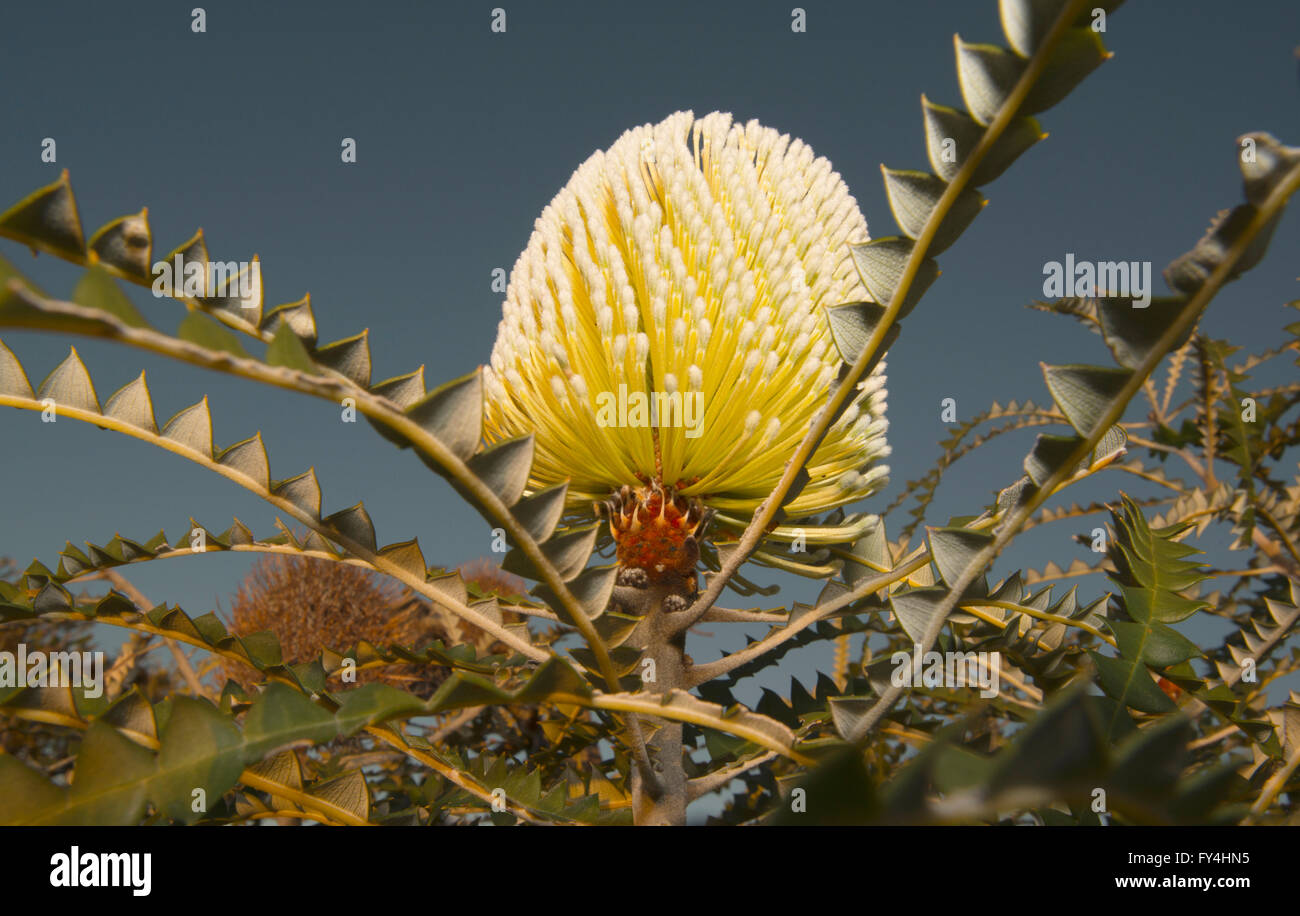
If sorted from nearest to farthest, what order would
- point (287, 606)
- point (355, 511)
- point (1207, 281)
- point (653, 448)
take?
point (1207, 281), point (355, 511), point (653, 448), point (287, 606)

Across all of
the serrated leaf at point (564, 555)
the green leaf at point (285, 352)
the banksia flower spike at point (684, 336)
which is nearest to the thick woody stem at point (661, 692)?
the banksia flower spike at point (684, 336)

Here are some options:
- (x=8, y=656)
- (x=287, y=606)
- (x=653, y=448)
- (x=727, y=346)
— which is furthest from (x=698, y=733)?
(x=287, y=606)

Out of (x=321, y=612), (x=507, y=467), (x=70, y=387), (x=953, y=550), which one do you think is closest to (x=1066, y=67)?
(x=953, y=550)

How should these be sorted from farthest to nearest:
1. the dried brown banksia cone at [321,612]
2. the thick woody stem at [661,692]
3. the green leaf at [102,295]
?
the dried brown banksia cone at [321,612] < the thick woody stem at [661,692] < the green leaf at [102,295]

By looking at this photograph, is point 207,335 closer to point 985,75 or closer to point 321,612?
point 985,75

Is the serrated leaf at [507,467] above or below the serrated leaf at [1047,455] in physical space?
above

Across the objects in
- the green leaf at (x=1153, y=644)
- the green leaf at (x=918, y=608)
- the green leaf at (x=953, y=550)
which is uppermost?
the green leaf at (x=953, y=550)

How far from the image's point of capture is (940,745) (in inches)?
10.5

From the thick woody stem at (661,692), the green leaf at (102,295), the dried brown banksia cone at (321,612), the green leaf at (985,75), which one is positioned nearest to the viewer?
the green leaf at (102,295)

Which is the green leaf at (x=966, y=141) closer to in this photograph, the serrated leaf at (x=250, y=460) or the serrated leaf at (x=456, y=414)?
the serrated leaf at (x=456, y=414)

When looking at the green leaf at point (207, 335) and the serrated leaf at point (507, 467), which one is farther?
the serrated leaf at point (507, 467)

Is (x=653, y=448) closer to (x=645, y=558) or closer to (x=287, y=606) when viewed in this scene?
(x=645, y=558)

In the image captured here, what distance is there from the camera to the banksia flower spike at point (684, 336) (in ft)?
2.61
